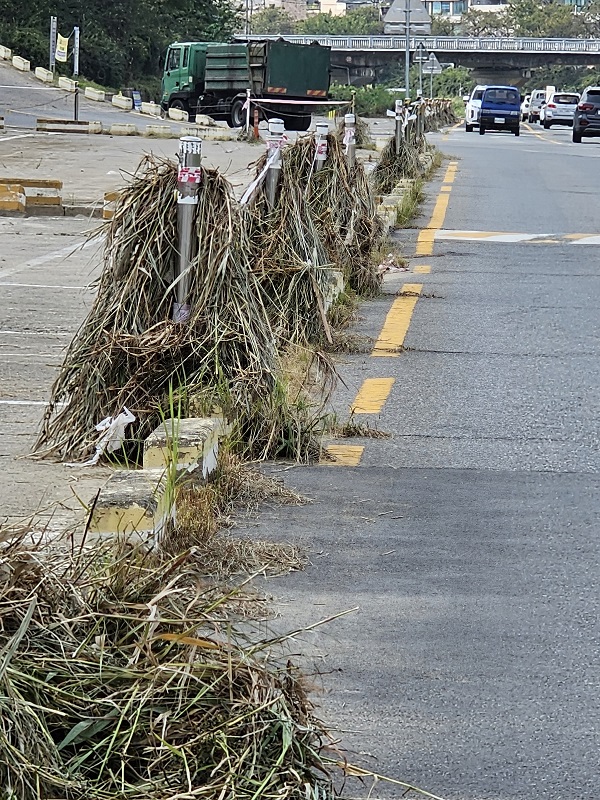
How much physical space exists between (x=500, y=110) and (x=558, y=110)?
651 inches

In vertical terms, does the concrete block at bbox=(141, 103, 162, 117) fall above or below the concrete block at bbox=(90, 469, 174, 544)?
above

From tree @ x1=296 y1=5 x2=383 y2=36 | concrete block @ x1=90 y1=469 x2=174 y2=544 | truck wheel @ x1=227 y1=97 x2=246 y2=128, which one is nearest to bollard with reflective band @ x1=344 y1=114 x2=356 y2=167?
concrete block @ x1=90 y1=469 x2=174 y2=544

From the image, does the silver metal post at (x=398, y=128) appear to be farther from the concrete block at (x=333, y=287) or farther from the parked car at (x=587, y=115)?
the parked car at (x=587, y=115)

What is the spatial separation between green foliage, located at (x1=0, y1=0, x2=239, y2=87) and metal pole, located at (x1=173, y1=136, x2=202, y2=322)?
61231 mm

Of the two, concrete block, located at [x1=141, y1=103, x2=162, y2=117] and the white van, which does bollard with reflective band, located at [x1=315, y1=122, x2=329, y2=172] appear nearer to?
concrete block, located at [x1=141, y1=103, x2=162, y2=117]

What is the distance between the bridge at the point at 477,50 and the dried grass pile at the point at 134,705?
129m

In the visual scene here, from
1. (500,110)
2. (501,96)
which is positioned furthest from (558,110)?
(500,110)

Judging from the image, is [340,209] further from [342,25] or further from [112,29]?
[342,25]

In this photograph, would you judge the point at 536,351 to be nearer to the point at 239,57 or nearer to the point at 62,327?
the point at 62,327

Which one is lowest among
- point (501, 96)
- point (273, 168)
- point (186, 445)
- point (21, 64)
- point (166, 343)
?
point (186, 445)

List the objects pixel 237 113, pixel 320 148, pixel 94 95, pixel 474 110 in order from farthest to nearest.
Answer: pixel 474 110 → pixel 94 95 → pixel 237 113 → pixel 320 148

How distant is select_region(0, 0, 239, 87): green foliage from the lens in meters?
66.6

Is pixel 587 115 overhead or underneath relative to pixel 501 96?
underneath

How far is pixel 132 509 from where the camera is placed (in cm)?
482
